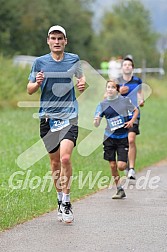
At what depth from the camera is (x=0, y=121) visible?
21203mm

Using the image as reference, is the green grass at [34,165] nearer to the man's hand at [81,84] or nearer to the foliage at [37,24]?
the man's hand at [81,84]

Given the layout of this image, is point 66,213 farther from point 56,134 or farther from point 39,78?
point 39,78

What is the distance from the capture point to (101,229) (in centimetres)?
870

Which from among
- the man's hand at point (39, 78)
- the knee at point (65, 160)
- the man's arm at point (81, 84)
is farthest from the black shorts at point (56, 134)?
the man's hand at point (39, 78)

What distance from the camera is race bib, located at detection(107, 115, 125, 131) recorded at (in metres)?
11.4

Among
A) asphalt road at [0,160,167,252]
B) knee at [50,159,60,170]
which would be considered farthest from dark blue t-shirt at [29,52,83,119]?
asphalt road at [0,160,167,252]

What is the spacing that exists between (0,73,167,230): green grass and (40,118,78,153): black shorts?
0.90 metres

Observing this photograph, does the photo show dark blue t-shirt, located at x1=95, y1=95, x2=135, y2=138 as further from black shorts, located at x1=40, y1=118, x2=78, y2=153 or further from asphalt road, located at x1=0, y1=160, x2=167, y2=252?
black shorts, located at x1=40, y1=118, x2=78, y2=153

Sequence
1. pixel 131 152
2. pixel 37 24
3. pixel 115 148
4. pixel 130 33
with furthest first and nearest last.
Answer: pixel 130 33 < pixel 37 24 < pixel 131 152 < pixel 115 148

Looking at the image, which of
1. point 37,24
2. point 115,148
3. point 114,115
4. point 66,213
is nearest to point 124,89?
point 114,115

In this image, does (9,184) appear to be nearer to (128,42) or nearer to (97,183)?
(97,183)

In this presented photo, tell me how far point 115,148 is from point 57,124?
236 cm

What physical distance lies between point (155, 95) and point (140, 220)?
3162cm

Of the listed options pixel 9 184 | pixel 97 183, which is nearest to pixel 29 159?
pixel 97 183
